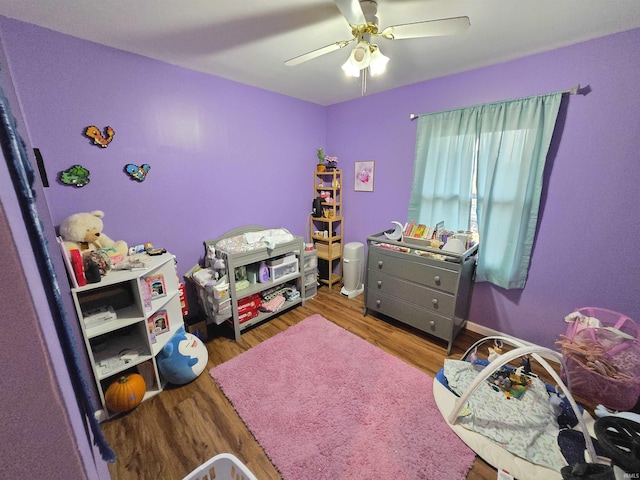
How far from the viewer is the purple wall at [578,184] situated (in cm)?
167

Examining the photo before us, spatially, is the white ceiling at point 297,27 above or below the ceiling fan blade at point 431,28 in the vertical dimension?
above

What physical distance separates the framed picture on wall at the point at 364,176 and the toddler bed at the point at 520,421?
2.12 meters

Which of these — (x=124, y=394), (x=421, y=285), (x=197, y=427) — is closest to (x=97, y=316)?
(x=124, y=394)

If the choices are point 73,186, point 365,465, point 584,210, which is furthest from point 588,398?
point 73,186

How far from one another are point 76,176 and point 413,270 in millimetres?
2679

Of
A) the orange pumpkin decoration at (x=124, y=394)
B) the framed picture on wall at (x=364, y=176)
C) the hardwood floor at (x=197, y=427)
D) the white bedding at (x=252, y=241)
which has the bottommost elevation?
the hardwood floor at (x=197, y=427)

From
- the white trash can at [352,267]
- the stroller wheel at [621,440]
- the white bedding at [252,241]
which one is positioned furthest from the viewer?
the white trash can at [352,267]

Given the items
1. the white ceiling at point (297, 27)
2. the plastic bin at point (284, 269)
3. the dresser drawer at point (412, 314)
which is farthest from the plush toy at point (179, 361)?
the white ceiling at point (297, 27)

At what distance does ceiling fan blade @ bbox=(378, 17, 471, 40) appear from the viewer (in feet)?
3.85

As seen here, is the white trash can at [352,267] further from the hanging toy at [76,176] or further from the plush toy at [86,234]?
the hanging toy at [76,176]

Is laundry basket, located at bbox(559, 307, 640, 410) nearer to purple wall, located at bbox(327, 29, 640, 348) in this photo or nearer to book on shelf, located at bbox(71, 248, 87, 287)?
purple wall, located at bbox(327, 29, 640, 348)

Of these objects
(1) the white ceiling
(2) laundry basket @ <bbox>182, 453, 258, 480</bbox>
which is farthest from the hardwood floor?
(1) the white ceiling

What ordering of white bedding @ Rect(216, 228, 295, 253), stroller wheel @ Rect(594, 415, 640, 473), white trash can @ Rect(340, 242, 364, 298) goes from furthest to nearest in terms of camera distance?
white trash can @ Rect(340, 242, 364, 298)
white bedding @ Rect(216, 228, 295, 253)
stroller wheel @ Rect(594, 415, 640, 473)

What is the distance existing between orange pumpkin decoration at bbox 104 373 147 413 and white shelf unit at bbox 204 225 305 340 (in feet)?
2.24
